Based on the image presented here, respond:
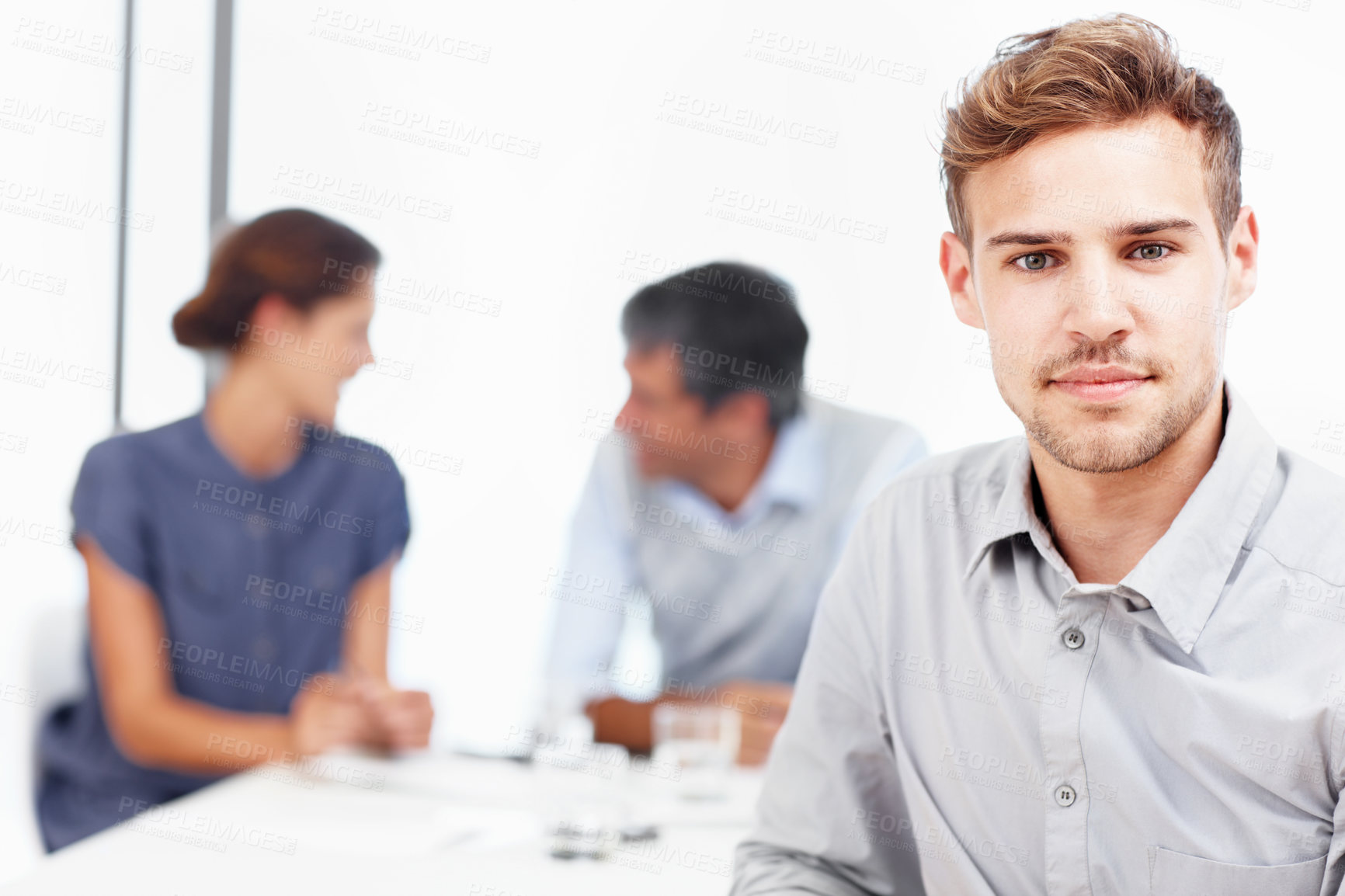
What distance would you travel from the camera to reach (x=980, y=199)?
107 centimetres

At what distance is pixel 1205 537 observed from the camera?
0.95m

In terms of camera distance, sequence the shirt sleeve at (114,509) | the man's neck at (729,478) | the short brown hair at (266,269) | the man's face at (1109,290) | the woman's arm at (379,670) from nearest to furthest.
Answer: the man's face at (1109,290), the woman's arm at (379,670), the shirt sleeve at (114,509), the short brown hair at (266,269), the man's neck at (729,478)

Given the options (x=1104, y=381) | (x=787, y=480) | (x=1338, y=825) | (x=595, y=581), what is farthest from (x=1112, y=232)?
(x=595, y=581)

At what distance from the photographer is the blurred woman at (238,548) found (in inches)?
71.0

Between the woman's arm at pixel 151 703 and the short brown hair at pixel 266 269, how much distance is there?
465mm

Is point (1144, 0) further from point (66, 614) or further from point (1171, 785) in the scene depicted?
point (66, 614)

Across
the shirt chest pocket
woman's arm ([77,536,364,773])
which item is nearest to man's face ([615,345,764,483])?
woman's arm ([77,536,364,773])

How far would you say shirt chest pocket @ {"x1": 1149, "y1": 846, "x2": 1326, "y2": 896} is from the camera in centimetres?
88

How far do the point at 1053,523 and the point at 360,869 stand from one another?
0.87m

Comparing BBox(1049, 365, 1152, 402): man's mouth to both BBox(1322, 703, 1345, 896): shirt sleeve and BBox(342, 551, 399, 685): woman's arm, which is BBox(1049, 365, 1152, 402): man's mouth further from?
BBox(342, 551, 399, 685): woman's arm

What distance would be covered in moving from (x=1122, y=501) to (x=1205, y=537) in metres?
0.10

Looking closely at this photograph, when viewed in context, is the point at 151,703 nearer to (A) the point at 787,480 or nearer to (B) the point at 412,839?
(B) the point at 412,839

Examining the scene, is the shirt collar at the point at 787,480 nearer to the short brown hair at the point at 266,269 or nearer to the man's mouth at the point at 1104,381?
the short brown hair at the point at 266,269

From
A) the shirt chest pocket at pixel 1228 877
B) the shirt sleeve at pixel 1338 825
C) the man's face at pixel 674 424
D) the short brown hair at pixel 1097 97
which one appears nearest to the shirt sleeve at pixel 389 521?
the man's face at pixel 674 424
